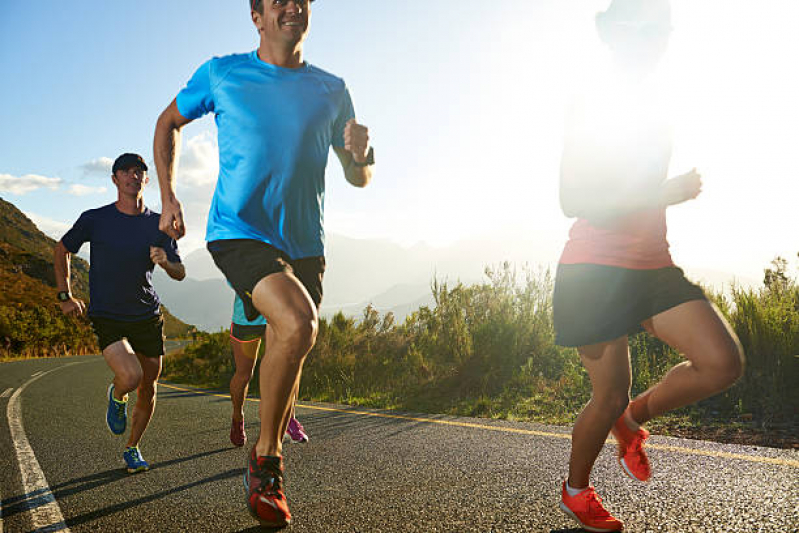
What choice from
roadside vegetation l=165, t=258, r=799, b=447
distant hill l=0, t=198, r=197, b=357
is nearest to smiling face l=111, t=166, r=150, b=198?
roadside vegetation l=165, t=258, r=799, b=447

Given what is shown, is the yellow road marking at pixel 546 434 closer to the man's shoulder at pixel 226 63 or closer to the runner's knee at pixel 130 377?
the runner's knee at pixel 130 377

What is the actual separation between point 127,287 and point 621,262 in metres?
3.41

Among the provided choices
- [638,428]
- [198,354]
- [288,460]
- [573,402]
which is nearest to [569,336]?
[638,428]

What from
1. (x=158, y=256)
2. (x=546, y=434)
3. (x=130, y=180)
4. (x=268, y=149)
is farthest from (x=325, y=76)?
(x=546, y=434)

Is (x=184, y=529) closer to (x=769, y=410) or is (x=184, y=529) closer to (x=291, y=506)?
(x=291, y=506)

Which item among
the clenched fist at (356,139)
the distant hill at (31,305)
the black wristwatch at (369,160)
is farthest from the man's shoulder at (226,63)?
the distant hill at (31,305)

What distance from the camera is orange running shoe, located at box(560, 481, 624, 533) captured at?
260 cm

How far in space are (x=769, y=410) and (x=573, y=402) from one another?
6.52 ft

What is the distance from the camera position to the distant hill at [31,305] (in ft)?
103

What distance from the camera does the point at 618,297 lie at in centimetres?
255

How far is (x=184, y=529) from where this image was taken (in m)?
2.94

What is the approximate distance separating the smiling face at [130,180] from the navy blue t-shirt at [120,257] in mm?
167

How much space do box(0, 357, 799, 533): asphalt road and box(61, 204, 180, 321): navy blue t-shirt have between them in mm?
1199

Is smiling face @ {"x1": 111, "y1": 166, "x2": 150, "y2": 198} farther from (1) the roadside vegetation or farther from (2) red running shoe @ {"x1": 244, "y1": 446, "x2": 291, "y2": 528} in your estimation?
(1) the roadside vegetation
